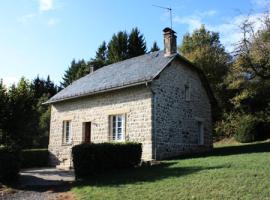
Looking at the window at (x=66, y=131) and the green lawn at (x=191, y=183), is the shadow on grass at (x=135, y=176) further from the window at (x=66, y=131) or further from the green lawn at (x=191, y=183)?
the window at (x=66, y=131)

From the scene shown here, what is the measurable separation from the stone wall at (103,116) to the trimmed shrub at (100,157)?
7.04ft

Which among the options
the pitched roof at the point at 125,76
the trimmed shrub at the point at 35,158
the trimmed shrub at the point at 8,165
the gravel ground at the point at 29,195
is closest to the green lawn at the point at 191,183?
the gravel ground at the point at 29,195

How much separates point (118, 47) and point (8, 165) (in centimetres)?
3626

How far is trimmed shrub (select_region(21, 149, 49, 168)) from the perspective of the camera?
77.8ft

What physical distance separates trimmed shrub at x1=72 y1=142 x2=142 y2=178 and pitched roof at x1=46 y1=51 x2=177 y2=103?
401cm

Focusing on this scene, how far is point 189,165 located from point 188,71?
9.06m

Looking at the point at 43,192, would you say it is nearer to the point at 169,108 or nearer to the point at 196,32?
the point at 169,108

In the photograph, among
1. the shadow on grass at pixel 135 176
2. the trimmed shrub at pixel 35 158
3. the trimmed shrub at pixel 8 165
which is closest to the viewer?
the shadow on grass at pixel 135 176

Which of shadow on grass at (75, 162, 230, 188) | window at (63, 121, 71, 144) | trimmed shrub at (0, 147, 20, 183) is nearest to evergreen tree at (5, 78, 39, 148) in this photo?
trimmed shrub at (0, 147, 20, 183)

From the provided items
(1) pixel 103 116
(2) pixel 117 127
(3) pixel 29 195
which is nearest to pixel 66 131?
(1) pixel 103 116

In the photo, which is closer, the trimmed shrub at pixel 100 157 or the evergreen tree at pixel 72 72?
the trimmed shrub at pixel 100 157

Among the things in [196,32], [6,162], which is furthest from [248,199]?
[196,32]

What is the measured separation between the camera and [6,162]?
1428cm

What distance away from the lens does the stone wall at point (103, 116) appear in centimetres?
1806
